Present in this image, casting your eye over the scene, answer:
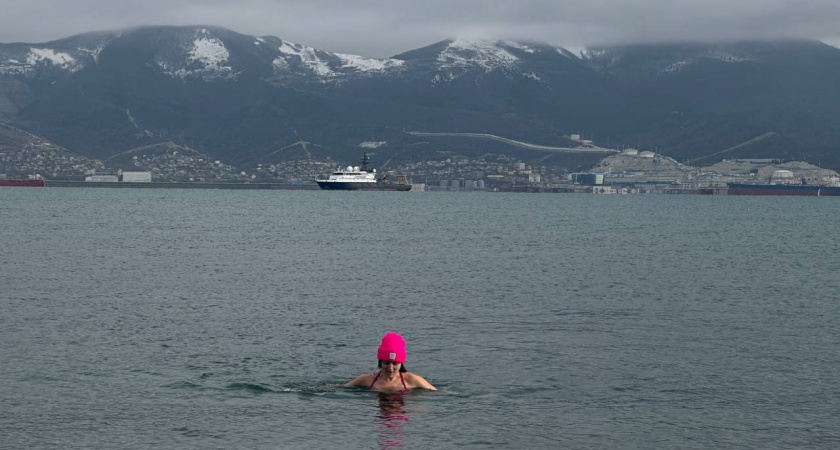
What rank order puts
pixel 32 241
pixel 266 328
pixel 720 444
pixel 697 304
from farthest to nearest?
pixel 32 241 < pixel 697 304 < pixel 266 328 < pixel 720 444

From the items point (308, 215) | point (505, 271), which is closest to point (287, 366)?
point (505, 271)

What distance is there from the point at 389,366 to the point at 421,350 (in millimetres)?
8788

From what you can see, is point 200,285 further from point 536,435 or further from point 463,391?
point 536,435

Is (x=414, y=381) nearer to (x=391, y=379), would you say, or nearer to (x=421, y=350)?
(x=391, y=379)

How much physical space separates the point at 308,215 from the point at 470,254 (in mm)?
89328

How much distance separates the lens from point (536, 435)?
32594mm

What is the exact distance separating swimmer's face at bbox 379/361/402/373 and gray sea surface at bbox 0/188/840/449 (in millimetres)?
969

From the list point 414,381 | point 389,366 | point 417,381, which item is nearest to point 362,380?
point 389,366

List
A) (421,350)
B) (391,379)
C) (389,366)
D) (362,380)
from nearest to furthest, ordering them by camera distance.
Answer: (389,366), (391,379), (362,380), (421,350)

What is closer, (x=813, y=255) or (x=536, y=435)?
(x=536, y=435)

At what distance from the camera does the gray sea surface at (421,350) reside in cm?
3309

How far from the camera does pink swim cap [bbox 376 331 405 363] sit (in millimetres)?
34500

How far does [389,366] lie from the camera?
119ft

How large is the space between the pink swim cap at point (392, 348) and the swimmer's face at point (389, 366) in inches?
25.1
